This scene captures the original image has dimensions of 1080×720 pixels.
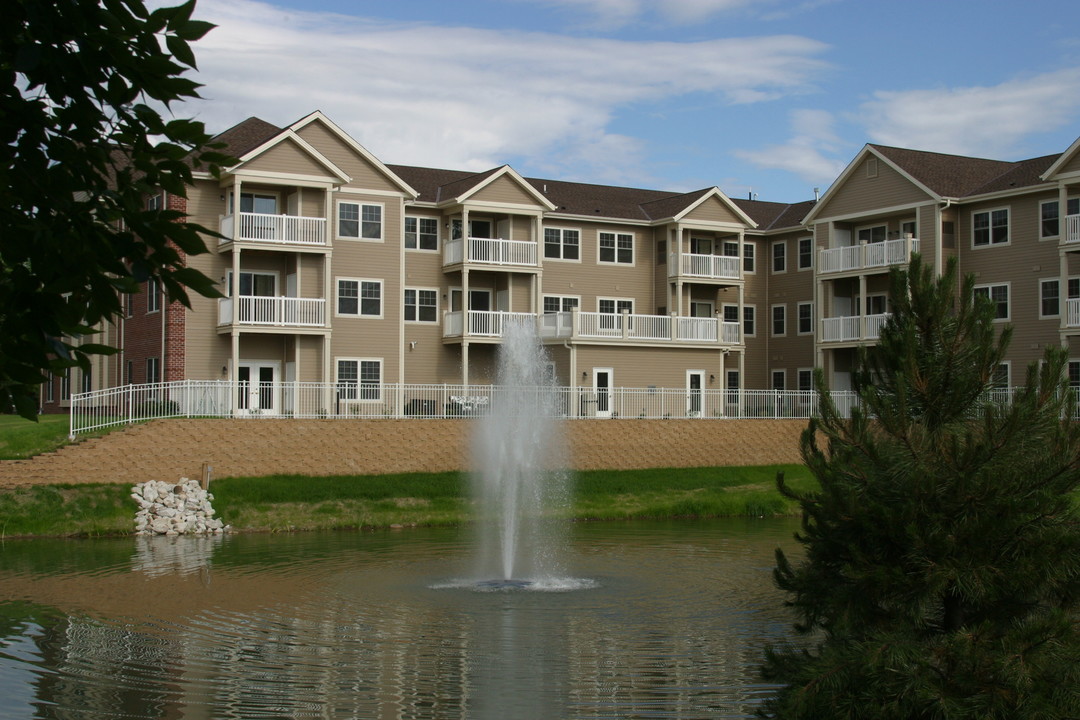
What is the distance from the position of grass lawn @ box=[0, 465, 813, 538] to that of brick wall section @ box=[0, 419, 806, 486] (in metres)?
0.63

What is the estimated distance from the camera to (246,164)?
39.4 m

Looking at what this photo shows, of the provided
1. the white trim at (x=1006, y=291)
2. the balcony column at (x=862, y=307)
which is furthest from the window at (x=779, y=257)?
the white trim at (x=1006, y=291)

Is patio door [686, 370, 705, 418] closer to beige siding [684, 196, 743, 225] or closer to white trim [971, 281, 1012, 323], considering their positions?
beige siding [684, 196, 743, 225]

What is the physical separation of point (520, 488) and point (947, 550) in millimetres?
22640

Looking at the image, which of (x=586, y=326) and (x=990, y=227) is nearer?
(x=990, y=227)

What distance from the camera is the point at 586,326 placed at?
45.2m

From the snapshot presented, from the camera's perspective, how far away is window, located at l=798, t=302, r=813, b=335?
2053 inches

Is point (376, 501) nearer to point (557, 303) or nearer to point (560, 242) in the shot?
point (557, 303)

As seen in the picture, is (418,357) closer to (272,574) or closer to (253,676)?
(272,574)

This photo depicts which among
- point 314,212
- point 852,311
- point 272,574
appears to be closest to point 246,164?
point 314,212

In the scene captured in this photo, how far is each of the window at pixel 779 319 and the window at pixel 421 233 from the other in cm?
1649

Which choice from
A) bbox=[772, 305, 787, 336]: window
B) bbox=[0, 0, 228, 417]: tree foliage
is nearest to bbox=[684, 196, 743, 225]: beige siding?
bbox=[772, 305, 787, 336]: window

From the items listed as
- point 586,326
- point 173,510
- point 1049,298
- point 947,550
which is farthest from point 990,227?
point 947,550

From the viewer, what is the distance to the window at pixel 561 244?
48.9m
